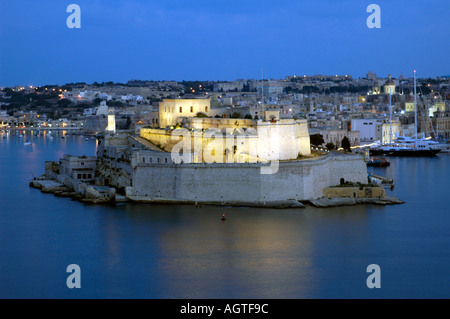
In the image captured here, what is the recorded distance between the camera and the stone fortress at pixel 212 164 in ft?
43.6

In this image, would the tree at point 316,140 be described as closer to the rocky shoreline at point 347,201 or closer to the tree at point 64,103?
the rocky shoreline at point 347,201

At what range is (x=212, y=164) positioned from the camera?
13.3m

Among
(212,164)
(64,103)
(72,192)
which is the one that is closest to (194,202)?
(212,164)

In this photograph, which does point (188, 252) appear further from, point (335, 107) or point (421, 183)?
point (335, 107)

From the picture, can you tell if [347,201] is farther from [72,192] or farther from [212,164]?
[72,192]

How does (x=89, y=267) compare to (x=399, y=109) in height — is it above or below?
below

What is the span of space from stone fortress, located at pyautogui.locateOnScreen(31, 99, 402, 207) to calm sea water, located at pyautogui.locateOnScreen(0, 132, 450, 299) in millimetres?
418

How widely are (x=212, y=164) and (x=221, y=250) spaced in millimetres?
2915

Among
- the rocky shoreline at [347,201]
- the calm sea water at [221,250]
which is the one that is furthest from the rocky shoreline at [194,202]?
the calm sea water at [221,250]

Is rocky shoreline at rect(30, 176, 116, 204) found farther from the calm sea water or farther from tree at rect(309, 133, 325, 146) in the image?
tree at rect(309, 133, 325, 146)

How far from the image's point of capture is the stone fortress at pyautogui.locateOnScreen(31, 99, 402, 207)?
1330cm

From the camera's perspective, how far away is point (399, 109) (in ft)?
121
